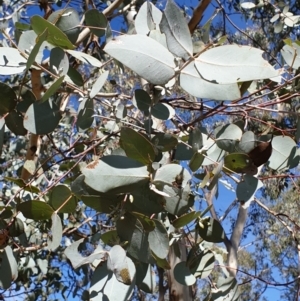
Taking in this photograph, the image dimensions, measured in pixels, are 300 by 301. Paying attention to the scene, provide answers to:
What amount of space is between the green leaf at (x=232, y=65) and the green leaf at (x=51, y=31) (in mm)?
259

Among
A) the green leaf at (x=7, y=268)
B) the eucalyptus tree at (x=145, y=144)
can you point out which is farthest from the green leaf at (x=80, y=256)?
the green leaf at (x=7, y=268)

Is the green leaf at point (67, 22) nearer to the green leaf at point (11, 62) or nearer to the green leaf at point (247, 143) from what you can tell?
the green leaf at point (11, 62)

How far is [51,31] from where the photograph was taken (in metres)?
0.78

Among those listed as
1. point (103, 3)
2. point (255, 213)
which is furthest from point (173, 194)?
point (255, 213)

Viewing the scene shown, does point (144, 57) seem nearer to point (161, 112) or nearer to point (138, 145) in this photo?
point (138, 145)

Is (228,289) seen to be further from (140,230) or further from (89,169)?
(89,169)

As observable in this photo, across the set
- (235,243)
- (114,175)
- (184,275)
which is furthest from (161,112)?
(235,243)

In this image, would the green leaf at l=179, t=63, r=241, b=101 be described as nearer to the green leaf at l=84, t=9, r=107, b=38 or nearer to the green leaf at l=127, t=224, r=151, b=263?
the green leaf at l=127, t=224, r=151, b=263

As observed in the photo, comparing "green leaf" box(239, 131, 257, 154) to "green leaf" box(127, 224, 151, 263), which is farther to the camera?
"green leaf" box(239, 131, 257, 154)

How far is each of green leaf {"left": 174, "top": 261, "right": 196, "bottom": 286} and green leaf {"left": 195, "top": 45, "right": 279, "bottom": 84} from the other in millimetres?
481

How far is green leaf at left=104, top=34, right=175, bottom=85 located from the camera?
0.60 metres

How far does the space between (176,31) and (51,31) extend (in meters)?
0.24

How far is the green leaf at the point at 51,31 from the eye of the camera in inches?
30.1

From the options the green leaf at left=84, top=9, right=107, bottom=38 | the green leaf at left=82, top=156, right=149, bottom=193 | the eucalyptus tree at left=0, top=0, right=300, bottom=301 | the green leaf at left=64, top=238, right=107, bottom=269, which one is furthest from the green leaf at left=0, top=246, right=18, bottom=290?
the green leaf at left=84, top=9, right=107, bottom=38
